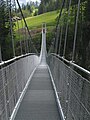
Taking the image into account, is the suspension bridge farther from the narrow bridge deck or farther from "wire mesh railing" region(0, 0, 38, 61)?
"wire mesh railing" region(0, 0, 38, 61)

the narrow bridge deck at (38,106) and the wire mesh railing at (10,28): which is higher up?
the wire mesh railing at (10,28)

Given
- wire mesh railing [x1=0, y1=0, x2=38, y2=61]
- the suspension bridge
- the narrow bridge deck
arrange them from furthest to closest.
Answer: wire mesh railing [x1=0, y1=0, x2=38, y2=61] → the narrow bridge deck → the suspension bridge

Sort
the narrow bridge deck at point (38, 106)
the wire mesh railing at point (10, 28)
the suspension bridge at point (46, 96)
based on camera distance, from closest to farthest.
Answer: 1. the suspension bridge at point (46, 96)
2. the narrow bridge deck at point (38, 106)
3. the wire mesh railing at point (10, 28)

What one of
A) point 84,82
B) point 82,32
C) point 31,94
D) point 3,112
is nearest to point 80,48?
point 82,32

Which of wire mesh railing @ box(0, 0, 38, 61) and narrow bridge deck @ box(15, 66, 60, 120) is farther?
wire mesh railing @ box(0, 0, 38, 61)

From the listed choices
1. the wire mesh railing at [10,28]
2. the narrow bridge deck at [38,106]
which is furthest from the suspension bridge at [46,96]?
the wire mesh railing at [10,28]

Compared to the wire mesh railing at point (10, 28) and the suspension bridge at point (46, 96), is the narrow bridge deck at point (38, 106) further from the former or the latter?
the wire mesh railing at point (10, 28)

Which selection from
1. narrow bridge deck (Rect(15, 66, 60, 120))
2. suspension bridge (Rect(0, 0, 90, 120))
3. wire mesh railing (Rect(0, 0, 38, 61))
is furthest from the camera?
wire mesh railing (Rect(0, 0, 38, 61))

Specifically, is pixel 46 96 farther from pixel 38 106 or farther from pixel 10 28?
pixel 10 28

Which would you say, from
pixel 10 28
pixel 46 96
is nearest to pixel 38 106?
pixel 46 96

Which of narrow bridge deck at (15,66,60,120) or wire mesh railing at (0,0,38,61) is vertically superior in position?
wire mesh railing at (0,0,38,61)

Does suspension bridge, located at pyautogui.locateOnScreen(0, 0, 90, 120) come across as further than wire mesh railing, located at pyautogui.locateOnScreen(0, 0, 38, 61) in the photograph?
No

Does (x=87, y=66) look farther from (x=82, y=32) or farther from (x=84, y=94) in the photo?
(x=84, y=94)

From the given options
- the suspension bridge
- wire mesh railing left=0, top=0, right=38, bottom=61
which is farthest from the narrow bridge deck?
wire mesh railing left=0, top=0, right=38, bottom=61
